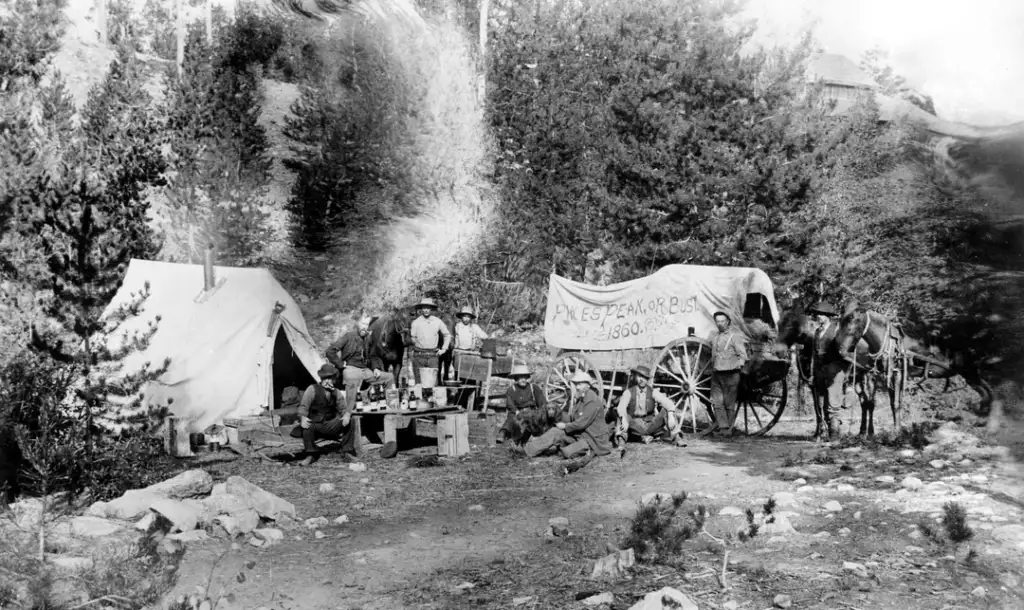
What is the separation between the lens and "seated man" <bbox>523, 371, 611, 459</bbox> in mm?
11000

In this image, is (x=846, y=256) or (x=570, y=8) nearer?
(x=846, y=256)

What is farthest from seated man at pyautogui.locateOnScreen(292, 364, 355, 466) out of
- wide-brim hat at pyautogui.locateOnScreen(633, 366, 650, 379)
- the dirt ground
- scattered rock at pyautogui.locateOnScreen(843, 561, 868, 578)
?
scattered rock at pyautogui.locateOnScreen(843, 561, 868, 578)

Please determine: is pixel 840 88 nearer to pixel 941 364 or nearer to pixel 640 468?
pixel 941 364

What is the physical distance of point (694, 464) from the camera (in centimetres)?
1025

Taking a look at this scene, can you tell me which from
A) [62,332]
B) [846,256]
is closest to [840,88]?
[846,256]

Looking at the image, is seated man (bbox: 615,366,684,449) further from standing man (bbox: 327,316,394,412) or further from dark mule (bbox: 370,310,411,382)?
dark mule (bbox: 370,310,411,382)

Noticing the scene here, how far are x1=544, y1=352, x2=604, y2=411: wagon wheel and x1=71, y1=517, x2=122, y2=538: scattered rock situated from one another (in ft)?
20.7

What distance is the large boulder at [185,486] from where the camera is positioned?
8453 millimetres

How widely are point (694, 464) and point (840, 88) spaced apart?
25.7 metres

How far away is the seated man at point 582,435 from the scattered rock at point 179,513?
451 cm

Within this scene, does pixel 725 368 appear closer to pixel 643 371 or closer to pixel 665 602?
pixel 643 371

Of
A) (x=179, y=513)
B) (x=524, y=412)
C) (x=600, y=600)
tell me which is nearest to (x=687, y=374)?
(x=524, y=412)

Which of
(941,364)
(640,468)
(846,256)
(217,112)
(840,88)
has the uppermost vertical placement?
(840,88)

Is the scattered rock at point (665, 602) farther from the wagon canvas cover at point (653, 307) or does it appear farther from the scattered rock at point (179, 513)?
the wagon canvas cover at point (653, 307)
